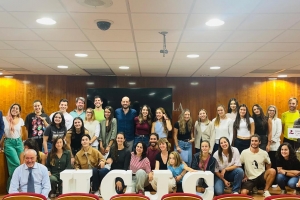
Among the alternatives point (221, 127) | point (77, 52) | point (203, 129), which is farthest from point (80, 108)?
point (221, 127)

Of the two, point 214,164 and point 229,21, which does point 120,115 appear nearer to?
point 214,164

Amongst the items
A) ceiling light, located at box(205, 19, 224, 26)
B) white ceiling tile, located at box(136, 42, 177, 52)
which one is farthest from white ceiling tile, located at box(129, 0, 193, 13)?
white ceiling tile, located at box(136, 42, 177, 52)

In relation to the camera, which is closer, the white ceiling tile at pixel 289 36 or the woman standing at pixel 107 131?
the white ceiling tile at pixel 289 36

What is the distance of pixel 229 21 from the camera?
12.0 feet

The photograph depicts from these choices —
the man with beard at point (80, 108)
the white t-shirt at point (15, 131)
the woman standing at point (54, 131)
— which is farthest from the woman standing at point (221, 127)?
the white t-shirt at point (15, 131)

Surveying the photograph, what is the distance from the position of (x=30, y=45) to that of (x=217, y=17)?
10.4 ft

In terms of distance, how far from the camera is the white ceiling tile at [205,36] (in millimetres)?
4191

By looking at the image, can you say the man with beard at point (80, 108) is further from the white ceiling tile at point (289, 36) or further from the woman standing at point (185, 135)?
the white ceiling tile at point (289, 36)

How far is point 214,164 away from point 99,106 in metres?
2.70

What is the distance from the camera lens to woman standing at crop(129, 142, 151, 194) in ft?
16.5

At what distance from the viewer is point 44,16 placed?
358 centimetres

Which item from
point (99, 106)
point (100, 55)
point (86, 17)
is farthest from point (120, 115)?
point (86, 17)

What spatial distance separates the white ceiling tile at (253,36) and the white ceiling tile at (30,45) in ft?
9.59

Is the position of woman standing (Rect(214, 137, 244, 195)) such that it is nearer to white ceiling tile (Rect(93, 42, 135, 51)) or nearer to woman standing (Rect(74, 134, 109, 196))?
woman standing (Rect(74, 134, 109, 196))
